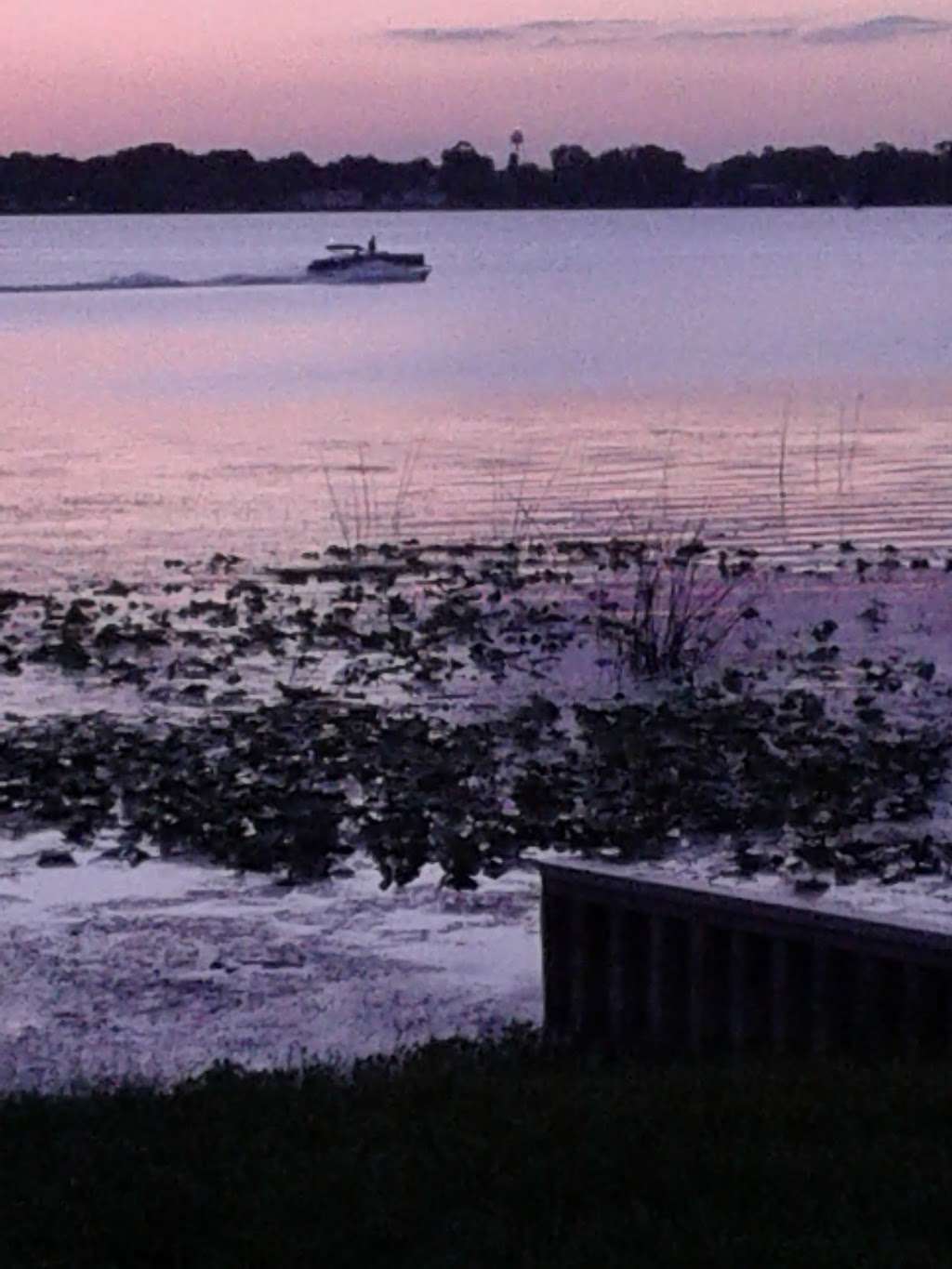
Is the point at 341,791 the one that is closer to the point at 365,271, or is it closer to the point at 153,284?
the point at 365,271

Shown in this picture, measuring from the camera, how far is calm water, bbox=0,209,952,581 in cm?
2722

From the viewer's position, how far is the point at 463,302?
3917 inches

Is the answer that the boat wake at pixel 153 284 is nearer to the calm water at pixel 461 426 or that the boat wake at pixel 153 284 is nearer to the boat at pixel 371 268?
the boat at pixel 371 268

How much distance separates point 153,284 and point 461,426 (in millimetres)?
82939

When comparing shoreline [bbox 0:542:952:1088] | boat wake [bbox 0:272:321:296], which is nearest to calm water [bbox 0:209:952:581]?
shoreline [bbox 0:542:952:1088]

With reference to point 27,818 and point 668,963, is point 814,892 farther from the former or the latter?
point 27,818

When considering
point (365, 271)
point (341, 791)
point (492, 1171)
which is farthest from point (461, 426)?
point (365, 271)

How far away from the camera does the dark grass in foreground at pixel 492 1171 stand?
6.49m

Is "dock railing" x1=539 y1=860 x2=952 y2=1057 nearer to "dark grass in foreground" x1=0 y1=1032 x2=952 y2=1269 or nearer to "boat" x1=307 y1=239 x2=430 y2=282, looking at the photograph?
"dark grass in foreground" x1=0 y1=1032 x2=952 y2=1269

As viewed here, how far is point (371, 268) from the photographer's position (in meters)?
120

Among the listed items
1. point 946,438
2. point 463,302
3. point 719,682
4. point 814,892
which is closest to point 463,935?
point 814,892

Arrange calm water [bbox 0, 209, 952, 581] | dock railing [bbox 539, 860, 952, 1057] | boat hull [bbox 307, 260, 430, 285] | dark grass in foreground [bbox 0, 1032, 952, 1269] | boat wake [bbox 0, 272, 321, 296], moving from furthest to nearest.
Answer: boat hull [bbox 307, 260, 430, 285]
boat wake [bbox 0, 272, 321, 296]
calm water [bbox 0, 209, 952, 581]
dock railing [bbox 539, 860, 952, 1057]
dark grass in foreground [bbox 0, 1032, 952, 1269]

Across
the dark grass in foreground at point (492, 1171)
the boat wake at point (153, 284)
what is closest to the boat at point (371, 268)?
the boat wake at point (153, 284)

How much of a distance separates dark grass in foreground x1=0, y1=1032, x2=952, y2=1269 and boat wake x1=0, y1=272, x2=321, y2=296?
107 metres
